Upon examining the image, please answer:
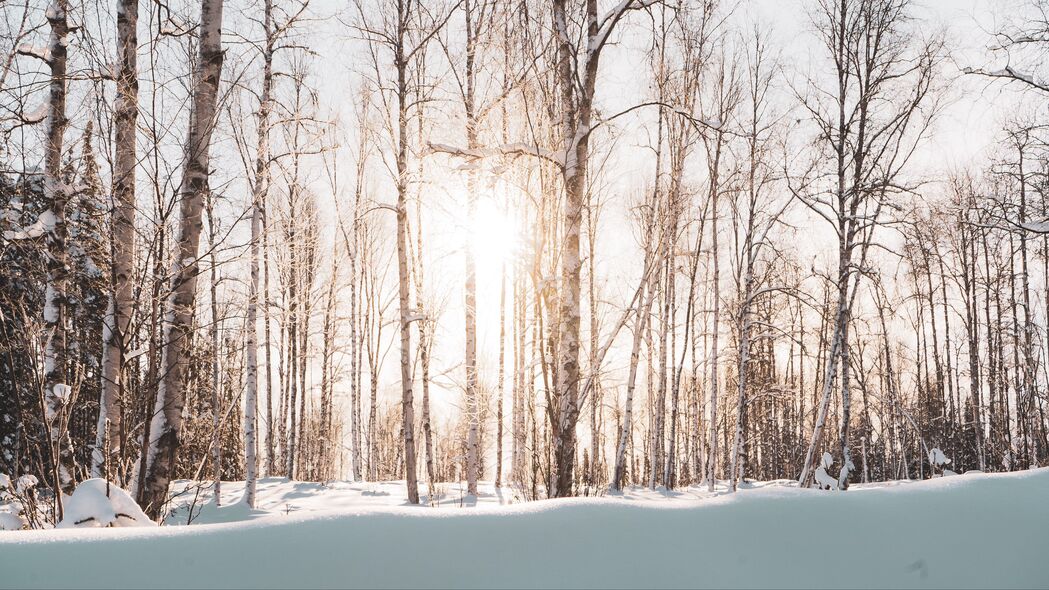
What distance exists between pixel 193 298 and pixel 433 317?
260 inches

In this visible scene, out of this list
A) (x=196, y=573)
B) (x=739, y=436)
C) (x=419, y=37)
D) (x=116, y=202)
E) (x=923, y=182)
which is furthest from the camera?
(x=739, y=436)

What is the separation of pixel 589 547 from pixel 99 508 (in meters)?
2.38

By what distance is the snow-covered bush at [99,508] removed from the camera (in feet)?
8.42

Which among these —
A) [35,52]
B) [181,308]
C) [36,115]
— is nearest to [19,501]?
[181,308]

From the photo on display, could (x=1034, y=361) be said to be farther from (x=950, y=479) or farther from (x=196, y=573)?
(x=196, y=573)

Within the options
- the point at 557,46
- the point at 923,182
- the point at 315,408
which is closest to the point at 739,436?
the point at 923,182

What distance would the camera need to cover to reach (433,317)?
438 inches

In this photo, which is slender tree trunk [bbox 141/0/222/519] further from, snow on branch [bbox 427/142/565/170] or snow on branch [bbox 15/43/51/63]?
snow on branch [bbox 15/43/51/63]

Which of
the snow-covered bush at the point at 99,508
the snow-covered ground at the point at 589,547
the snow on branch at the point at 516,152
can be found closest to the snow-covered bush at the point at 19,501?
the snow-covered bush at the point at 99,508

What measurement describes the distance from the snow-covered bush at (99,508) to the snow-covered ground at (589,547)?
1450 millimetres

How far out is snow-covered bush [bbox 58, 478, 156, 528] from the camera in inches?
101

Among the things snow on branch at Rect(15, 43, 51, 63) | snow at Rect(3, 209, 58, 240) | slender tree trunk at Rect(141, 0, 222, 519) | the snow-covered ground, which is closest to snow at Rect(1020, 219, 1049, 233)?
the snow-covered ground

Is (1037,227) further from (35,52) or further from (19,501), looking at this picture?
(35,52)

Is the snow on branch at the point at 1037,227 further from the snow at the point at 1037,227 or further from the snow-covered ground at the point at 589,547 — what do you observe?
the snow-covered ground at the point at 589,547
